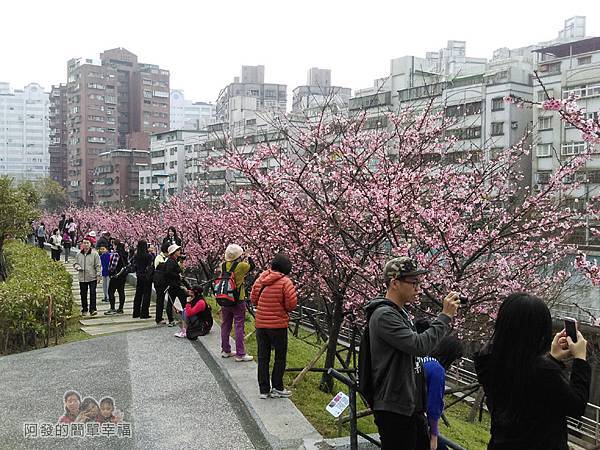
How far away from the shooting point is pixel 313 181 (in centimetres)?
786

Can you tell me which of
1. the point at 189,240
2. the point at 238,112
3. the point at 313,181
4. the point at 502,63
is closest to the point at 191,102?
the point at 238,112

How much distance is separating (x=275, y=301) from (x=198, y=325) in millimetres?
3519

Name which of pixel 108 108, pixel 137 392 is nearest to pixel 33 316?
pixel 137 392

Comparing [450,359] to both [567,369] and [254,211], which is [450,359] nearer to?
[567,369]

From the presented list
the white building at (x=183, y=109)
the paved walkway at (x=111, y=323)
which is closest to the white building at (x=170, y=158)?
the paved walkway at (x=111, y=323)

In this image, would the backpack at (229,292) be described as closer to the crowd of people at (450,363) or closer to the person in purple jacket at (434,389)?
the crowd of people at (450,363)

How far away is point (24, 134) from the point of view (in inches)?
4515

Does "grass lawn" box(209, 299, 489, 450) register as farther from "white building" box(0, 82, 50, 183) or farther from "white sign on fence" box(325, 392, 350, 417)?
"white building" box(0, 82, 50, 183)

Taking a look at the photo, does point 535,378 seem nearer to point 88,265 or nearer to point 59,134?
point 88,265

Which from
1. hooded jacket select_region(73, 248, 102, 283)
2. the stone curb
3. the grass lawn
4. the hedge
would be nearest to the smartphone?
the stone curb

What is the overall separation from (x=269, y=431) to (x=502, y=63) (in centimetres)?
3464

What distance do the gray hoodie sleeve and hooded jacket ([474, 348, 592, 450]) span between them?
563mm

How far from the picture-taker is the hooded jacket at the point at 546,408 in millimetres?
2686

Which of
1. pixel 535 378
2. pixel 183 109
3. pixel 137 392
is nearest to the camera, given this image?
pixel 535 378
